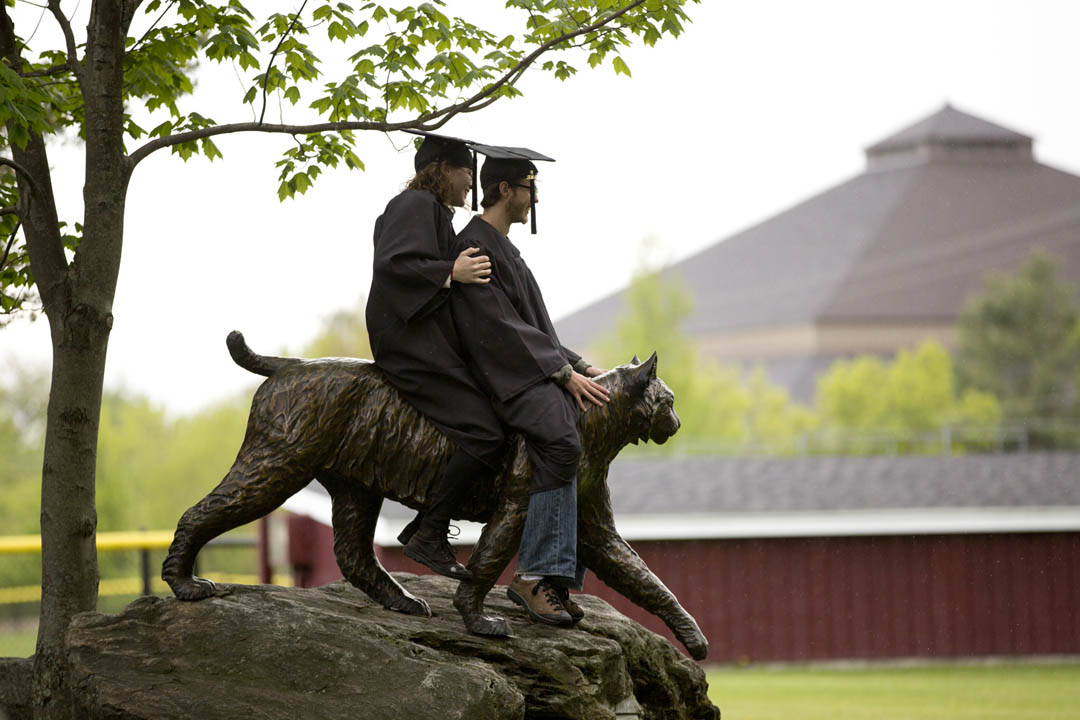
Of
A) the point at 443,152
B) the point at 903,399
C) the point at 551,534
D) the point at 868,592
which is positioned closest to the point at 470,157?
the point at 443,152

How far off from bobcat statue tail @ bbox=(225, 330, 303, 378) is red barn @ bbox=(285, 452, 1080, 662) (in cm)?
1060

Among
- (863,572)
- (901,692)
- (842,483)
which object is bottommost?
(901,692)

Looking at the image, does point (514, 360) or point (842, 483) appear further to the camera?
point (842, 483)

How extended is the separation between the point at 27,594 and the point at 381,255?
22857 millimetres

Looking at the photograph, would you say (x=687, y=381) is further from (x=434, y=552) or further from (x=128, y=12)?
(x=434, y=552)

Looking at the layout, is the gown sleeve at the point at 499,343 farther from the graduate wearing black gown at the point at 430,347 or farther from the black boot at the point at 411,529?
the black boot at the point at 411,529

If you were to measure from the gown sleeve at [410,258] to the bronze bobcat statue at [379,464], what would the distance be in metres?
0.38

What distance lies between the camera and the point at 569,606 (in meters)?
5.61

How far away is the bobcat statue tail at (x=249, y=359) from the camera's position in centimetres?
539

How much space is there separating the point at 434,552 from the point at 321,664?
0.68 metres

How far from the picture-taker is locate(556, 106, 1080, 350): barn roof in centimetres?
6538

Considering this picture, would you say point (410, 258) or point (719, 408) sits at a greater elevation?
point (410, 258)

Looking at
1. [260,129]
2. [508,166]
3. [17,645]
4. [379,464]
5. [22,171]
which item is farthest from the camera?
[17,645]

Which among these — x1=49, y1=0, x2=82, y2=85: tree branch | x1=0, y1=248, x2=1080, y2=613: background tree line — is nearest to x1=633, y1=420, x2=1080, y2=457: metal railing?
x1=0, y1=248, x2=1080, y2=613: background tree line
